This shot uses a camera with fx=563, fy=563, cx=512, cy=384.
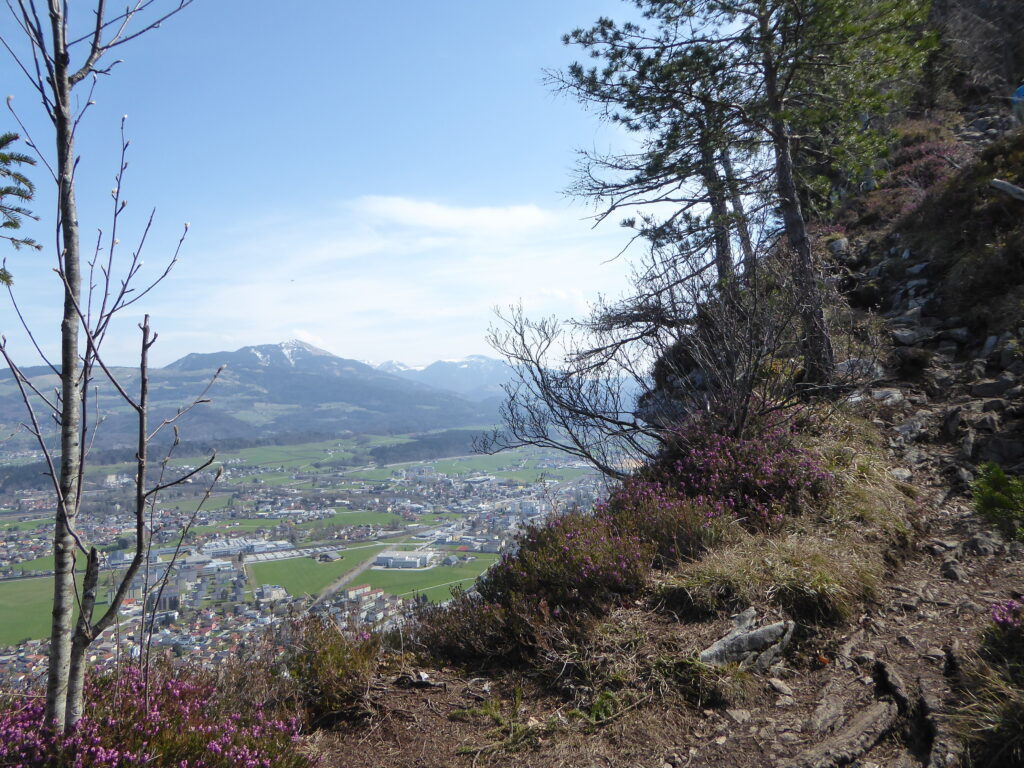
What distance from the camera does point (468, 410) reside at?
7394cm

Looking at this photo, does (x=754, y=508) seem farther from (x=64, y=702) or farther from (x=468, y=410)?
(x=468, y=410)

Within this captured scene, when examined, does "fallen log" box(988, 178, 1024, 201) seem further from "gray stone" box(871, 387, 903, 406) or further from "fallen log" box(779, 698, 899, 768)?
"fallen log" box(779, 698, 899, 768)

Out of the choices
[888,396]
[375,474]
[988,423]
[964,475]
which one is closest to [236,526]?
[375,474]

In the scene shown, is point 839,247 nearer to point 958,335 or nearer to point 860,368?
point 958,335

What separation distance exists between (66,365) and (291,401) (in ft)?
259

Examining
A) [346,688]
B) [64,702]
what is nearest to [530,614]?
[346,688]

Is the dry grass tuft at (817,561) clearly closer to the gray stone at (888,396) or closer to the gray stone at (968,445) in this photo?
the gray stone at (968,445)

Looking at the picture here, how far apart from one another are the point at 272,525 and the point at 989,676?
18465 millimetres

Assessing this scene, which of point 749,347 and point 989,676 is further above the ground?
point 749,347

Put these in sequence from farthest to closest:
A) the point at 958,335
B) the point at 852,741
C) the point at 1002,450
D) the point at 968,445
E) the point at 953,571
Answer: the point at 958,335 → the point at 968,445 → the point at 1002,450 → the point at 953,571 → the point at 852,741

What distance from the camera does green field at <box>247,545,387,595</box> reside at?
1125 centimetres

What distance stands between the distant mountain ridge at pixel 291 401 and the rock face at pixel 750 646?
4275 cm

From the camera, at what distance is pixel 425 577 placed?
443 inches

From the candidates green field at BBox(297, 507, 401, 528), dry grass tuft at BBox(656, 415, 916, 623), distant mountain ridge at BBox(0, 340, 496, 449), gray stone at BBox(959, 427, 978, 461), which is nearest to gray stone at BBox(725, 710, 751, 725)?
dry grass tuft at BBox(656, 415, 916, 623)
